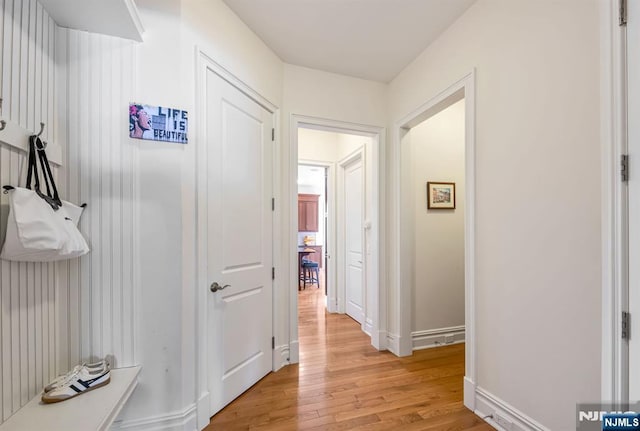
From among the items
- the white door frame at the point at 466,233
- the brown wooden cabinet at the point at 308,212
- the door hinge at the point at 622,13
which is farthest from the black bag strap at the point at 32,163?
the brown wooden cabinet at the point at 308,212

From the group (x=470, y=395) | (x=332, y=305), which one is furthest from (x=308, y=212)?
(x=470, y=395)

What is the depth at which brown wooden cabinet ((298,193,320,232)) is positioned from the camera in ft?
26.1

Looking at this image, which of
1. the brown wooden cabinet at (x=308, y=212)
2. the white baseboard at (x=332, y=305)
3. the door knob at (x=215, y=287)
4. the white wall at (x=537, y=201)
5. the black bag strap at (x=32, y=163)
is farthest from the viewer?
the brown wooden cabinet at (x=308, y=212)

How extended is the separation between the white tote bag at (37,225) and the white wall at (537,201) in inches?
91.6

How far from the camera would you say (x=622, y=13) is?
1135mm

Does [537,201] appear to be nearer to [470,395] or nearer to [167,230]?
[470,395]

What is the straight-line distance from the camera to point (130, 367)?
59.1 inches

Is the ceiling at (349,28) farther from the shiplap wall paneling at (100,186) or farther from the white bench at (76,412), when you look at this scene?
the white bench at (76,412)

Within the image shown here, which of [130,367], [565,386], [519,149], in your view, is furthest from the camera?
[519,149]

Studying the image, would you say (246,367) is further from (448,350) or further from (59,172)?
(448,350)

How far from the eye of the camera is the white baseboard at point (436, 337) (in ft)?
9.31

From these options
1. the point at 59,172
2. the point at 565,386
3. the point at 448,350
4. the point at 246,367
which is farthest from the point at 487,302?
the point at 59,172

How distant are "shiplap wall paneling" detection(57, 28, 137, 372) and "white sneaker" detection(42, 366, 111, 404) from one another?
144 millimetres

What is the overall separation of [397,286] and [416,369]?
2.43 feet
